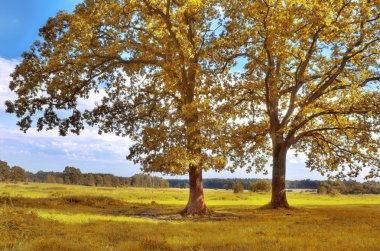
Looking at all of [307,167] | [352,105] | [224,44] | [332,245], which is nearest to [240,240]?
[332,245]

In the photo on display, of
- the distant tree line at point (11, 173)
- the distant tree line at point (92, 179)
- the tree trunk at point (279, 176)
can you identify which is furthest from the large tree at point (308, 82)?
the distant tree line at point (92, 179)

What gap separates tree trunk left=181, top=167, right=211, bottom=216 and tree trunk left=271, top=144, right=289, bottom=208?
796 cm

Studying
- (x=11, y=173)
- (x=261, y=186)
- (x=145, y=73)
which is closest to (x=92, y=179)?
(x=11, y=173)

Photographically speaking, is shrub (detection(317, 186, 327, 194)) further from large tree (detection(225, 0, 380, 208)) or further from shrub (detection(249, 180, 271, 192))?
large tree (detection(225, 0, 380, 208))

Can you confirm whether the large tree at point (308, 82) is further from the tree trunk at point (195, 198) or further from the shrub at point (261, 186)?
the shrub at point (261, 186)

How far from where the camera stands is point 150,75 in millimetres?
34625

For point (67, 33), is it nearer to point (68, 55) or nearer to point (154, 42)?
point (68, 55)

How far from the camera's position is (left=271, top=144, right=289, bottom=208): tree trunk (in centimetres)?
3538

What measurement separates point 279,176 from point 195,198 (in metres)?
9.28

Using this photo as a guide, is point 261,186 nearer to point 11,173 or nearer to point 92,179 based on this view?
point 11,173

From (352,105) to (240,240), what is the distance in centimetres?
2120

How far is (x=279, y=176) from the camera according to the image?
3556cm

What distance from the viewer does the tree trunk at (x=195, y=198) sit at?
29.8m

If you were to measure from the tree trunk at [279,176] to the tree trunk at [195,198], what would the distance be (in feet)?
26.1
